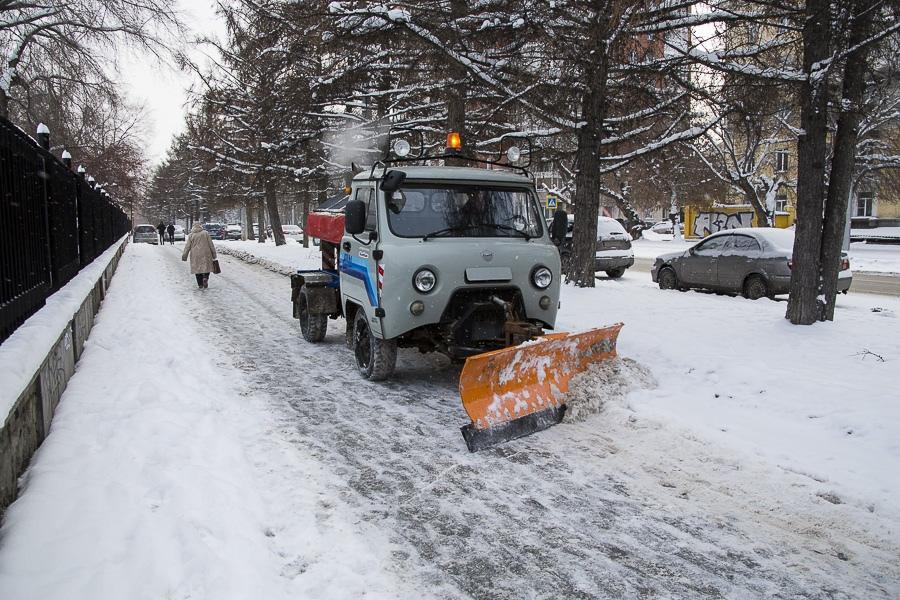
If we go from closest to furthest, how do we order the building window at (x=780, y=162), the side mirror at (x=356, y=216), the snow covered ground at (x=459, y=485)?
1. the snow covered ground at (x=459, y=485)
2. the side mirror at (x=356, y=216)
3. the building window at (x=780, y=162)

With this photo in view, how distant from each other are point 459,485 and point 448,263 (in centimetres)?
251

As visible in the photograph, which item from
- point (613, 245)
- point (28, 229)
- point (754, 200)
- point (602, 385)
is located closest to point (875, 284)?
point (613, 245)

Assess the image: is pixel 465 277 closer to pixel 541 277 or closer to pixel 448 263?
pixel 448 263

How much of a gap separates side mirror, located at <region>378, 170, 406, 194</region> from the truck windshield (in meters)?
0.10

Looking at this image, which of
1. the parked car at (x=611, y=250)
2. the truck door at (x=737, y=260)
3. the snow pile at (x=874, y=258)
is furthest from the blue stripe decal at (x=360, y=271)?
the snow pile at (x=874, y=258)

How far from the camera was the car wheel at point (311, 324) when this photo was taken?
913cm

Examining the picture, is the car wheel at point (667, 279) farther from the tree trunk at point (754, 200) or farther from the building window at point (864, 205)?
the building window at point (864, 205)

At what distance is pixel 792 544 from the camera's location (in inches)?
145

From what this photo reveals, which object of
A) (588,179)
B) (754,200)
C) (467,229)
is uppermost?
(754,200)

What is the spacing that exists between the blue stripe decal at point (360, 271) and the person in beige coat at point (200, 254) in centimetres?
908

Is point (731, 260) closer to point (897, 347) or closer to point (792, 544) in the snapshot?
point (897, 347)

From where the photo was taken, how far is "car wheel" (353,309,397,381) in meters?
6.85

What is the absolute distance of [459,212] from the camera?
6.80 metres

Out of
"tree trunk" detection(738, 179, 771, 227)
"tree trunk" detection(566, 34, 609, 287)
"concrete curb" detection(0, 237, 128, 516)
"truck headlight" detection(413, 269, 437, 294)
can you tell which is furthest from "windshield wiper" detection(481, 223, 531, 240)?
"tree trunk" detection(738, 179, 771, 227)
